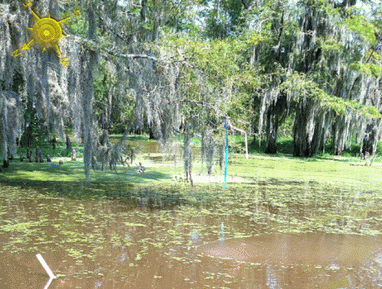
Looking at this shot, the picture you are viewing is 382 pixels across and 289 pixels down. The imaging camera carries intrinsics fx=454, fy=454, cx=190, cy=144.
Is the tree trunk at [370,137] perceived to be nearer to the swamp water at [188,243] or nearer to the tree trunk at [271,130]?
the tree trunk at [271,130]

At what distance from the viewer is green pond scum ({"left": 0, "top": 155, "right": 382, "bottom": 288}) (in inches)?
167

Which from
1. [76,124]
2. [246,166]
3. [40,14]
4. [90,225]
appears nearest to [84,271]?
[90,225]

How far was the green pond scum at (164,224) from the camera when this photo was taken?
167 inches

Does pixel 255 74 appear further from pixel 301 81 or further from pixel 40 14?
pixel 40 14

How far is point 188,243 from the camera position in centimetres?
529

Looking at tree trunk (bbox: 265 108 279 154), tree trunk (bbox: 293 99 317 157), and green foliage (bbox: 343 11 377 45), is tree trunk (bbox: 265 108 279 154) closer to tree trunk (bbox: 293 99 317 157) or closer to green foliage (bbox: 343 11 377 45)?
tree trunk (bbox: 293 99 317 157)

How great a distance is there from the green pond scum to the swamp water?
0.01 m

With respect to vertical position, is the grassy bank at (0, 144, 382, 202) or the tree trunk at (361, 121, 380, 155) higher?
the tree trunk at (361, 121, 380, 155)

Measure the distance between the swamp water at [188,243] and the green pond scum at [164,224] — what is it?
0.01 meters

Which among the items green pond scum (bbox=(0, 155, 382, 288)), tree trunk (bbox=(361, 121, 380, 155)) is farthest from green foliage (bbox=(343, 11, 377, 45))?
green pond scum (bbox=(0, 155, 382, 288))

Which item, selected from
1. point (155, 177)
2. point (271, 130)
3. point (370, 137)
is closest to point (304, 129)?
point (271, 130)

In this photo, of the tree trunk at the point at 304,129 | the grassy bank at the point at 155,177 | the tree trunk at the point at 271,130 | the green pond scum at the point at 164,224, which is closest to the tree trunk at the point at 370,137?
the tree trunk at the point at 304,129

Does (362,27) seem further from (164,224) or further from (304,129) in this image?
(164,224)

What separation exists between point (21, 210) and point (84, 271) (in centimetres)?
286
